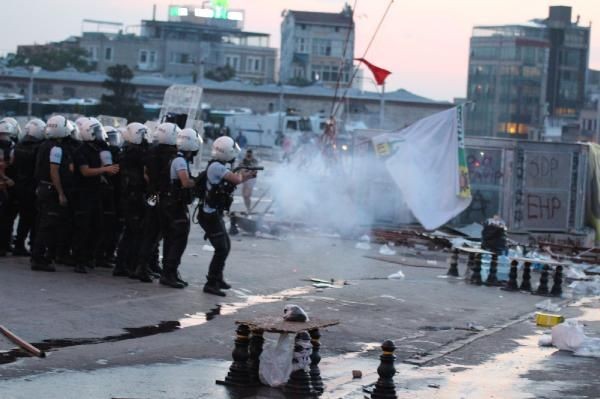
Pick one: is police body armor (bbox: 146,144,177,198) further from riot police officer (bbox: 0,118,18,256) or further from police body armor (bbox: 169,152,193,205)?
riot police officer (bbox: 0,118,18,256)

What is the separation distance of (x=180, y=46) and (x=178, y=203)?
12739 cm

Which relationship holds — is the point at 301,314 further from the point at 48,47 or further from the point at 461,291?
the point at 48,47

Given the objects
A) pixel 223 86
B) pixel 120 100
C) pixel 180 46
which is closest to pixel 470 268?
pixel 120 100

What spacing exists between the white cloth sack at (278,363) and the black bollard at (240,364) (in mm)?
149

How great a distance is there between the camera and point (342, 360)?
11.7 meters

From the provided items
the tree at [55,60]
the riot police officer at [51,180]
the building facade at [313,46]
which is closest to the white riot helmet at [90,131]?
the riot police officer at [51,180]

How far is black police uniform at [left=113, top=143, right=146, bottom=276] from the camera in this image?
15562 millimetres

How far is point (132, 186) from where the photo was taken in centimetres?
1555

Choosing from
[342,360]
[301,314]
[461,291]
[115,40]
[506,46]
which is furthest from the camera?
[115,40]

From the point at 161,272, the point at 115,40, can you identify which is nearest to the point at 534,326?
the point at 161,272

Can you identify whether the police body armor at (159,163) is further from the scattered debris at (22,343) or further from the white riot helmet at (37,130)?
the scattered debris at (22,343)

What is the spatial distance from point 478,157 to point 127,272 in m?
12.6

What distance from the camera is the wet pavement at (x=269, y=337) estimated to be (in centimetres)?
1012

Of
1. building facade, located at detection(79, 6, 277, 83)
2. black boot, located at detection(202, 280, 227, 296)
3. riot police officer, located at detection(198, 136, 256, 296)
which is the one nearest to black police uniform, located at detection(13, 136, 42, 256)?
riot police officer, located at detection(198, 136, 256, 296)
